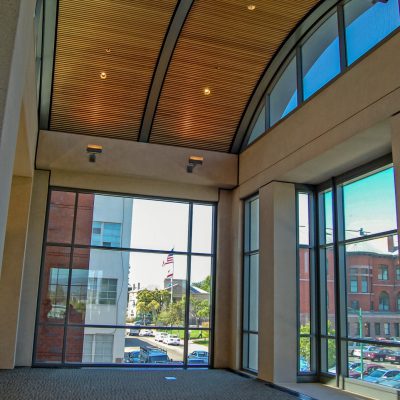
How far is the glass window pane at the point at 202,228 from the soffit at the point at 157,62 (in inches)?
59.9

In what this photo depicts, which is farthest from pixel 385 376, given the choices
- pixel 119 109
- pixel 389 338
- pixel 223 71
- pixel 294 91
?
pixel 119 109

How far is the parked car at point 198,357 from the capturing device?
438 inches

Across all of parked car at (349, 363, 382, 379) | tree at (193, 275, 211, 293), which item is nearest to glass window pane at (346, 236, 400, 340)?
parked car at (349, 363, 382, 379)

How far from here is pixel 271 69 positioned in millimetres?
10336

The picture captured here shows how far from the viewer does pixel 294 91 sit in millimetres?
9703

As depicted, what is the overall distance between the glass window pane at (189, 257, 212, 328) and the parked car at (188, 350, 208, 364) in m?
0.58

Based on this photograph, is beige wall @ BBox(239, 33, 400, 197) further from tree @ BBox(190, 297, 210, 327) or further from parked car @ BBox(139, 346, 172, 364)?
parked car @ BBox(139, 346, 172, 364)

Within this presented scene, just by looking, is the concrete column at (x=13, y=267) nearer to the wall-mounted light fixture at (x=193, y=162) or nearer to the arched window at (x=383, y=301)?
the wall-mounted light fixture at (x=193, y=162)

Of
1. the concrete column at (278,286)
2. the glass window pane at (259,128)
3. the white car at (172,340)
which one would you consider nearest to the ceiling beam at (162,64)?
the glass window pane at (259,128)

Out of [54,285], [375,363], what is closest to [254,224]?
[375,363]

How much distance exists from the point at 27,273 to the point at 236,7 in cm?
684

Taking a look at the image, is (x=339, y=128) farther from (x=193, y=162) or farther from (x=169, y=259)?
(x=169, y=259)

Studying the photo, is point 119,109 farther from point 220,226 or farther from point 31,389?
point 31,389

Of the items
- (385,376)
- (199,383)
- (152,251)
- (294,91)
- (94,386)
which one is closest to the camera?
(385,376)
